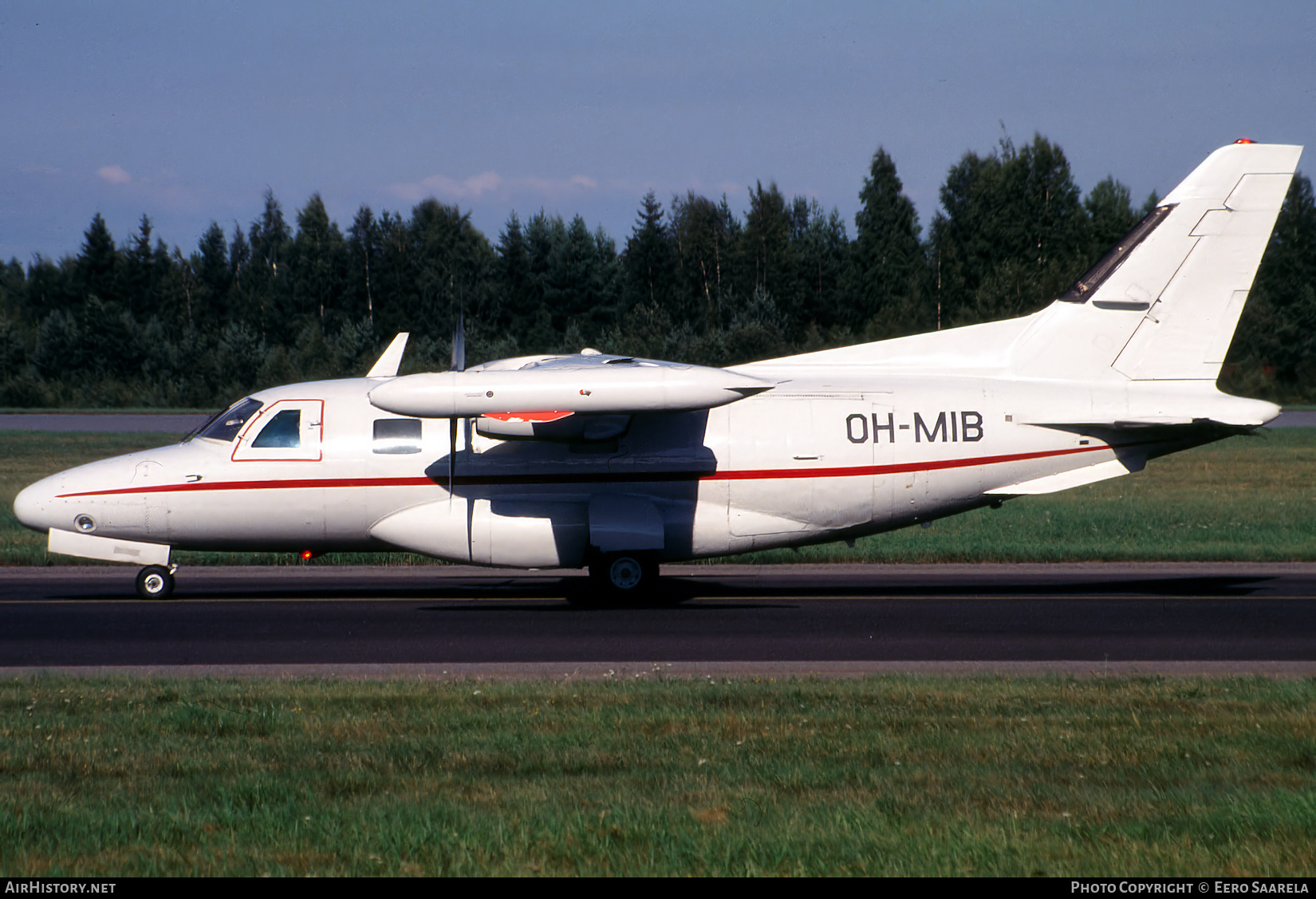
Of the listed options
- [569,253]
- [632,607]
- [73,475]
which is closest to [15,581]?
[73,475]

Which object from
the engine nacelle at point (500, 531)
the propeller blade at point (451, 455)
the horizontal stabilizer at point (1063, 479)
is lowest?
the engine nacelle at point (500, 531)

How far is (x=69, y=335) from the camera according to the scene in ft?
245

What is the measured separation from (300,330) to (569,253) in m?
20.0

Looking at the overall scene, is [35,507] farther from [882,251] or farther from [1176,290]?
[882,251]

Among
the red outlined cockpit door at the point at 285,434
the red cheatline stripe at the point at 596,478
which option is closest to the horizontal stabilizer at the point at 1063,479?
the red cheatline stripe at the point at 596,478

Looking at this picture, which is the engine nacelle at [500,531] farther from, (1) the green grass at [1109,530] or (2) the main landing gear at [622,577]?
(1) the green grass at [1109,530]

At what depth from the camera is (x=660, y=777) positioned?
7105 millimetres

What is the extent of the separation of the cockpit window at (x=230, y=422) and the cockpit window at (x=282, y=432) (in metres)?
0.33

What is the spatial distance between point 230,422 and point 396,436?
2394mm

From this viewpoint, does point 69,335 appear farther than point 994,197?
Yes

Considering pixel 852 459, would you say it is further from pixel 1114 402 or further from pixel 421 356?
pixel 421 356

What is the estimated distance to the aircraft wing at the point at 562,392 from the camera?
13758 mm

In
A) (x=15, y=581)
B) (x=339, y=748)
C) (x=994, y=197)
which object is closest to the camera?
(x=339, y=748)

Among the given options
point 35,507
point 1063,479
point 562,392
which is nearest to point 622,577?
point 562,392
